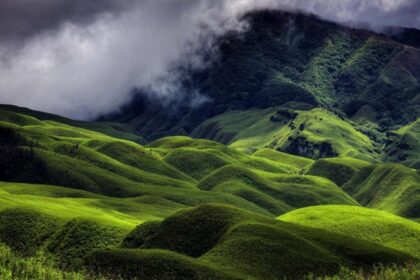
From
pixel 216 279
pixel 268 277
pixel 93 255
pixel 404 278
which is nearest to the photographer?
pixel 404 278

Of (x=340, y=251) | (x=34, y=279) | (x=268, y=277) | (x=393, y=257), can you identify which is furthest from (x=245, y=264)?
(x=34, y=279)

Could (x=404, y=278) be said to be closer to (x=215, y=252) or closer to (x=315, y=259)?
(x=315, y=259)

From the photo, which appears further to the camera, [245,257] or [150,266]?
[245,257]

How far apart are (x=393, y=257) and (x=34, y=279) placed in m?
104

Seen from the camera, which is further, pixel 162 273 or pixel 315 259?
pixel 315 259

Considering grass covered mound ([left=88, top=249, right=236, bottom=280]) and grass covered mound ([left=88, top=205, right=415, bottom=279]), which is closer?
grass covered mound ([left=88, top=249, right=236, bottom=280])

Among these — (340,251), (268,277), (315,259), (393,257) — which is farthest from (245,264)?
(393,257)

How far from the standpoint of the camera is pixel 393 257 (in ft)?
643

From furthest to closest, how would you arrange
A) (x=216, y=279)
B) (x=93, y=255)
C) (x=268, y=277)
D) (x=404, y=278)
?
(x=93, y=255) < (x=268, y=277) < (x=216, y=279) < (x=404, y=278)

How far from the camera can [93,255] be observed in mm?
185000

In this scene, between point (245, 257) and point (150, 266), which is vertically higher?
point (245, 257)

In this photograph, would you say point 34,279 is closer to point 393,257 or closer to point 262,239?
point 262,239

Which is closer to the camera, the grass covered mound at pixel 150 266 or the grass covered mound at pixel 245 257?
the grass covered mound at pixel 150 266

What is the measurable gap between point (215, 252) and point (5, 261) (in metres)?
55.8
